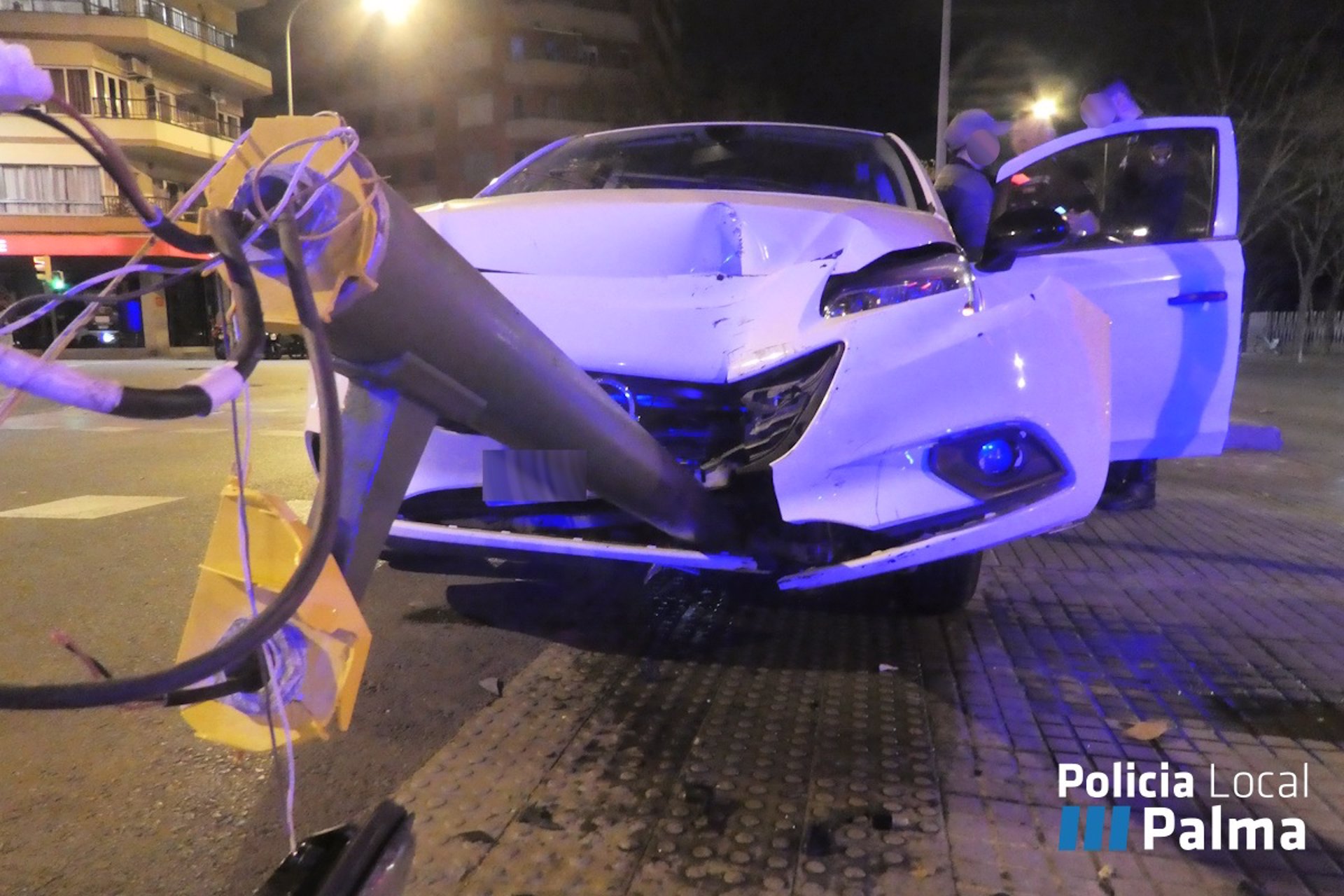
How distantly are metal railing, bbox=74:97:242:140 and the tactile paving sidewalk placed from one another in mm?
29567

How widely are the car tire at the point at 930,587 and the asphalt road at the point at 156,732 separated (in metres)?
1.48

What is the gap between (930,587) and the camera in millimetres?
3650

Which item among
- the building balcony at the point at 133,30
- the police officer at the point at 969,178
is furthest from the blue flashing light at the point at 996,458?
the building balcony at the point at 133,30

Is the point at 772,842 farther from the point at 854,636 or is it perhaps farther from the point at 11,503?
the point at 11,503

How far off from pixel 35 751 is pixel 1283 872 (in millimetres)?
3272

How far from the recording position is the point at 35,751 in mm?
2650

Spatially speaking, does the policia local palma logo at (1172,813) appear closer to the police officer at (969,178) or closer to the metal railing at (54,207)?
the police officer at (969,178)

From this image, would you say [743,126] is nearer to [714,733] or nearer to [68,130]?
[714,733]

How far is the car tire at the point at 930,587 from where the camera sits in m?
3.52

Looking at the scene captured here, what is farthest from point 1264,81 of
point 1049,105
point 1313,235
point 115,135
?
point 115,135

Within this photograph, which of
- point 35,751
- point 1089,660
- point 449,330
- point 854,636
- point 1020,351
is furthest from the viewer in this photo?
point 854,636

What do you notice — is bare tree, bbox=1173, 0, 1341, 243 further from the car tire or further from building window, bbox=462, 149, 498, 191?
building window, bbox=462, 149, 498, 191

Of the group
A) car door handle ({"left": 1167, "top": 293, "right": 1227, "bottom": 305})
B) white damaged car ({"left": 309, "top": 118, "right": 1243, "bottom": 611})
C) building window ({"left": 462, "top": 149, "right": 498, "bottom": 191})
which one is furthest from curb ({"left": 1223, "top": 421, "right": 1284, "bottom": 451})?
building window ({"left": 462, "top": 149, "right": 498, "bottom": 191})

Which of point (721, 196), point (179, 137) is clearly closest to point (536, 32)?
point (179, 137)
